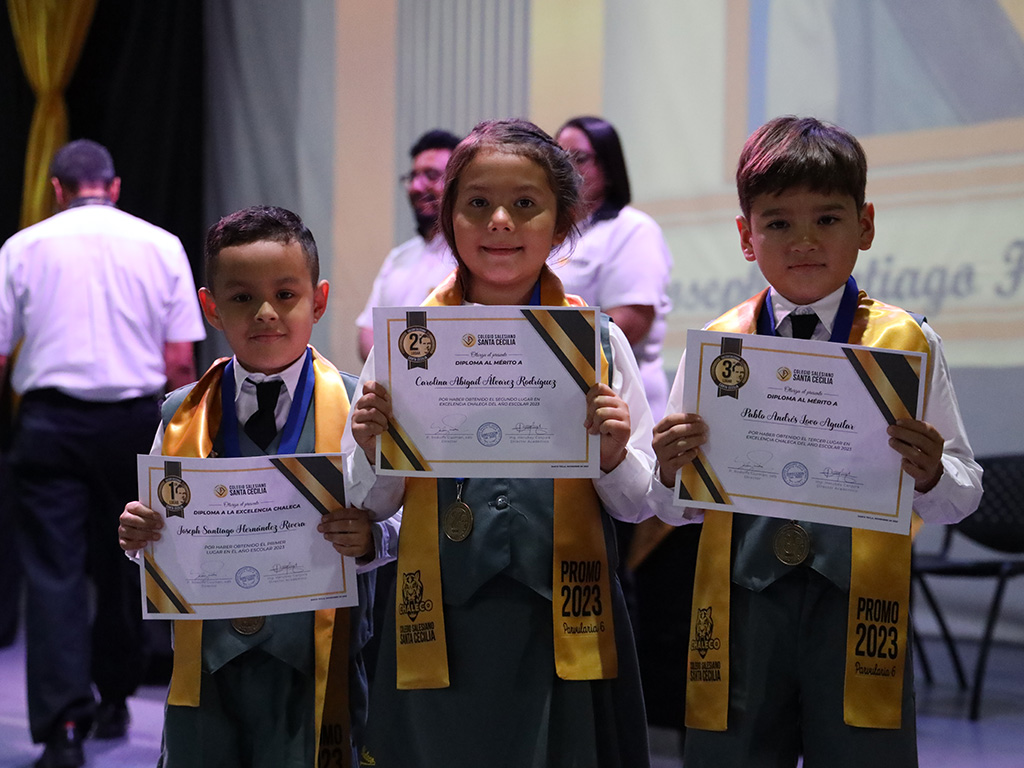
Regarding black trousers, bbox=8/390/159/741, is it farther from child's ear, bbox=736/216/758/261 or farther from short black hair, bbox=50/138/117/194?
child's ear, bbox=736/216/758/261

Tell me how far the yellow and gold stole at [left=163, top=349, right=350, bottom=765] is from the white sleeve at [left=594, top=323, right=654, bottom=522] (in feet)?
1.61

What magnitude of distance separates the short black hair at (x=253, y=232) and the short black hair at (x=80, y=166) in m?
2.17

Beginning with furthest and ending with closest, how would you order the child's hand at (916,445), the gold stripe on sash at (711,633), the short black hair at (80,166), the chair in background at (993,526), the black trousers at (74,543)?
the chair in background at (993,526)
the short black hair at (80,166)
the black trousers at (74,543)
the gold stripe on sash at (711,633)
the child's hand at (916,445)

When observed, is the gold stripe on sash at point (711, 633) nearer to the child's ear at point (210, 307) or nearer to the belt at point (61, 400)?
the child's ear at point (210, 307)

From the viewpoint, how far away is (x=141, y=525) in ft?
6.14

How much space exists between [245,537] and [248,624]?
15 centimetres

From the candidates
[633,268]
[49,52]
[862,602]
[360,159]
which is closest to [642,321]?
[633,268]

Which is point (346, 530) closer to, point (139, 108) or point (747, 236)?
point (747, 236)

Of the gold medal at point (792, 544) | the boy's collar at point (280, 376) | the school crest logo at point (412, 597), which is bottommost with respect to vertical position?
the school crest logo at point (412, 597)

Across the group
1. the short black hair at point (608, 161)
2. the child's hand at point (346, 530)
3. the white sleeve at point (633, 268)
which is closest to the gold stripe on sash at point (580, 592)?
the child's hand at point (346, 530)

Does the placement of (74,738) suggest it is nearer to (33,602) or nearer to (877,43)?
(33,602)

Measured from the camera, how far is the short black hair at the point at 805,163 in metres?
1.72

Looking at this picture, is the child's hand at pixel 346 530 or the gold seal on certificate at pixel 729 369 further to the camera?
the child's hand at pixel 346 530
